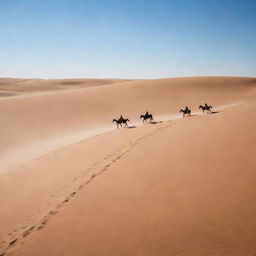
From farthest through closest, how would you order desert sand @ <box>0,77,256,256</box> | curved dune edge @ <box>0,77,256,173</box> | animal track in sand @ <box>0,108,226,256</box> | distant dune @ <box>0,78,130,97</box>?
distant dune @ <box>0,78,130,97</box> < curved dune edge @ <box>0,77,256,173</box> < animal track in sand @ <box>0,108,226,256</box> < desert sand @ <box>0,77,256,256</box>

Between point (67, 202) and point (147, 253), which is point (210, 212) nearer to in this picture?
point (147, 253)

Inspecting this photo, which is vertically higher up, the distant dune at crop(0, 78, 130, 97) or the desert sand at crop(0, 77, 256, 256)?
the distant dune at crop(0, 78, 130, 97)

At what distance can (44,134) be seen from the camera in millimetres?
27062

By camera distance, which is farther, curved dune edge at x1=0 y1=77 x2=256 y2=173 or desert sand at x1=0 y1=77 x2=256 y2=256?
curved dune edge at x1=0 y1=77 x2=256 y2=173

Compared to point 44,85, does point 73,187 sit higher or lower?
lower

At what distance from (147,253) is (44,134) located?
22.7 m

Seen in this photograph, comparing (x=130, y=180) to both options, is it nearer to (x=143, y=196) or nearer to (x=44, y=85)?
(x=143, y=196)

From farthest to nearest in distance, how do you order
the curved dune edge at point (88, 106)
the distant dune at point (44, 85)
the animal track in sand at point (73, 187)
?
1. the distant dune at point (44, 85)
2. the curved dune edge at point (88, 106)
3. the animal track in sand at point (73, 187)

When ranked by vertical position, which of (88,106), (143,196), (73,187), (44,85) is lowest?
(73,187)

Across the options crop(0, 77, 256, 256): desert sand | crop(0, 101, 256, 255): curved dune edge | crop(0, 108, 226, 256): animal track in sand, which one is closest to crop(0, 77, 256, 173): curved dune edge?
crop(0, 77, 256, 256): desert sand

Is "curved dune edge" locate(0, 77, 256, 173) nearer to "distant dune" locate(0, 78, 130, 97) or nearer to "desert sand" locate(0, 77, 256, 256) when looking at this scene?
"desert sand" locate(0, 77, 256, 256)

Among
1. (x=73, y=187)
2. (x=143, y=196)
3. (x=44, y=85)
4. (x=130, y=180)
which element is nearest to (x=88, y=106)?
(x=73, y=187)

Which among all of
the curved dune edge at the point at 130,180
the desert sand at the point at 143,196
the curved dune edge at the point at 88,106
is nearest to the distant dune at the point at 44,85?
the curved dune edge at the point at 88,106

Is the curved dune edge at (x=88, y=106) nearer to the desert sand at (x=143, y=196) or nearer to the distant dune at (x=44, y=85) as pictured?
the desert sand at (x=143, y=196)
